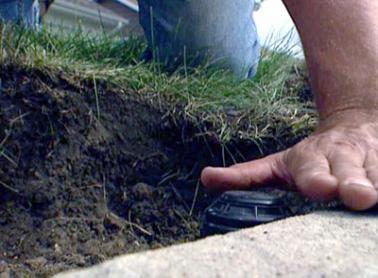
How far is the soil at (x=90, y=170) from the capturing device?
197 centimetres

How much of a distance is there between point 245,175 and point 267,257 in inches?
27.5

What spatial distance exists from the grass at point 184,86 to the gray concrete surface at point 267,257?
0.92m

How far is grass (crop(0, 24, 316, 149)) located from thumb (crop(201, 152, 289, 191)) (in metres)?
0.36

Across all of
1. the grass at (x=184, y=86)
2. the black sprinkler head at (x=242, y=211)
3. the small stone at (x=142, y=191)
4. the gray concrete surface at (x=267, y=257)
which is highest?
the gray concrete surface at (x=267, y=257)

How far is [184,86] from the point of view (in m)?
2.33

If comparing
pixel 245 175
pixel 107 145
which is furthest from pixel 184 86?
pixel 245 175

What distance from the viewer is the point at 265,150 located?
7.32 feet

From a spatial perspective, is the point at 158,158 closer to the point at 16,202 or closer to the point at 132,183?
the point at 132,183

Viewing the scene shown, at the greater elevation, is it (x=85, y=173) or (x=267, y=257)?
(x=267, y=257)

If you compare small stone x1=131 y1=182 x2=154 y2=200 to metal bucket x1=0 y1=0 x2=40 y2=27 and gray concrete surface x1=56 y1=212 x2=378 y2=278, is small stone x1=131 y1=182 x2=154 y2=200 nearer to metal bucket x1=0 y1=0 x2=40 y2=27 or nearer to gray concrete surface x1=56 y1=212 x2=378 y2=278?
metal bucket x1=0 y1=0 x2=40 y2=27

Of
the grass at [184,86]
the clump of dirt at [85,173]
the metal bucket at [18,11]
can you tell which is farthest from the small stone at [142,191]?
the metal bucket at [18,11]

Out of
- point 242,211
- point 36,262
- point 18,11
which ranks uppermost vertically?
point 18,11

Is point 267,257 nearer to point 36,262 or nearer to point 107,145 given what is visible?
point 36,262

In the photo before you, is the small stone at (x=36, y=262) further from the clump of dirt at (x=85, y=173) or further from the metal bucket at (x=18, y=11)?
the metal bucket at (x=18, y=11)
